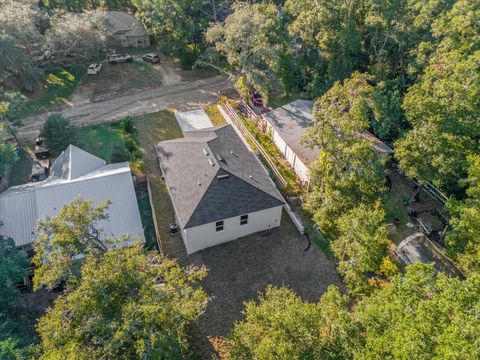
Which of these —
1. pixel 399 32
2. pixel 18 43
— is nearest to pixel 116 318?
pixel 399 32

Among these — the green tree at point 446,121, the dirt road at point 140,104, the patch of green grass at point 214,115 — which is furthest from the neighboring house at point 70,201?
the green tree at point 446,121

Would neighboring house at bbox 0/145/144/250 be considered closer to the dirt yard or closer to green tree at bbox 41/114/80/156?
the dirt yard

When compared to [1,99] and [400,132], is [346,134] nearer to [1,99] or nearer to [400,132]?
[400,132]

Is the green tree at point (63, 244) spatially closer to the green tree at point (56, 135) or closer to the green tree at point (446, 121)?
the green tree at point (56, 135)

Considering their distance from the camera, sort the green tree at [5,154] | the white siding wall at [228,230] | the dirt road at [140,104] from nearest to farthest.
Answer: the white siding wall at [228,230]
the green tree at [5,154]
the dirt road at [140,104]

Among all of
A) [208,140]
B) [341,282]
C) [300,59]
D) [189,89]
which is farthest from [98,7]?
[341,282]

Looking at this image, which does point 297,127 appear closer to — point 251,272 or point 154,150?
point 154,150
